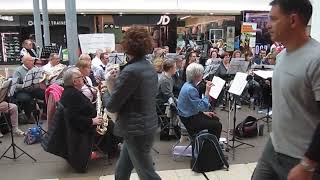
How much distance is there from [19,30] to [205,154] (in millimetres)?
12578

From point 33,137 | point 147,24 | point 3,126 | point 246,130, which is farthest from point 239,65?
point 147,24

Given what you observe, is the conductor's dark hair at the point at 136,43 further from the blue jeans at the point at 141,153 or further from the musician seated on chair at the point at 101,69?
the musician seated on chair at the point at 101,69

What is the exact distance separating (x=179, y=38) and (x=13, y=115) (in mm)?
10458

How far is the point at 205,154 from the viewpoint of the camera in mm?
4480

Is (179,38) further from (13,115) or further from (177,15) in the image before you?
(13,115)

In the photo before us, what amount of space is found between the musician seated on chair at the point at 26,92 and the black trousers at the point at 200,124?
392 centimetres

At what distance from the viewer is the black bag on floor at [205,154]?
4469mm

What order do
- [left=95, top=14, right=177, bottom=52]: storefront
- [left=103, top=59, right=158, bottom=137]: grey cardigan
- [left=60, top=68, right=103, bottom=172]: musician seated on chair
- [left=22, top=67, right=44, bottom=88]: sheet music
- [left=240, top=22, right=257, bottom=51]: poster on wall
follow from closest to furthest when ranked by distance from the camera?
1. [left=103, top=59, right=158, bottom=137]: grey cardigan
2. [left=60, top=68, right=103, bottom=172]: musician seated on chair
3. [left=22, top=67, right=44, bottom=88]: sheet music
4. [left=240, top=22, right=257, bottom=51]: poster on wall
5. [left=95, top=14, right=177, bottom=52]: storefront

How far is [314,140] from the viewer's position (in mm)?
1712

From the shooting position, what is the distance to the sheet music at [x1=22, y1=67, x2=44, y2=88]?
7238 mm

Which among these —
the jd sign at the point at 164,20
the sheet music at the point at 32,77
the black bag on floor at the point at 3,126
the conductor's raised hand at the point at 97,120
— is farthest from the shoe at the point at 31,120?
the jd sign at the point at 164,20

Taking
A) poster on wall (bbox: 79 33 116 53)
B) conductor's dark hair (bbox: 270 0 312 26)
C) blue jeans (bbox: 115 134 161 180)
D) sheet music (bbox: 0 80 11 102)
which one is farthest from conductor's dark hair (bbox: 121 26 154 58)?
poster on wall (bbox: 79 33 116 53)

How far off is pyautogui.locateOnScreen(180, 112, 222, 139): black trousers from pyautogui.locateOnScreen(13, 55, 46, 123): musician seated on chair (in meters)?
3.92

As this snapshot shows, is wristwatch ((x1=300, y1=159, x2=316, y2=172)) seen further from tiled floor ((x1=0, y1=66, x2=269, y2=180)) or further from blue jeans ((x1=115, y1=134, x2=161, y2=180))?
tiled floor ((x1=0, y1=66, x2=269, y2=180))
